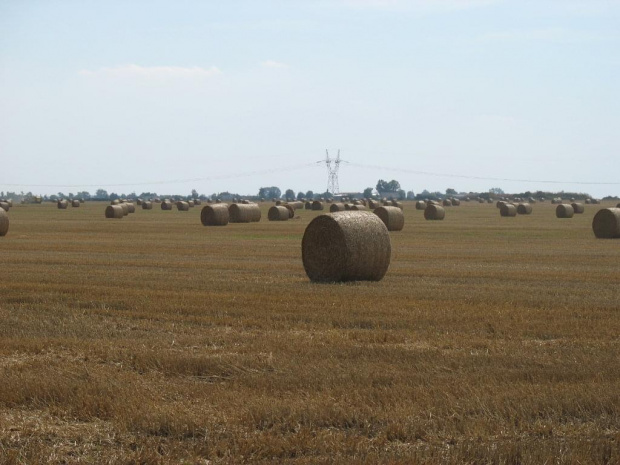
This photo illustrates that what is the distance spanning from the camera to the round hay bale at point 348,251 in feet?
64.6

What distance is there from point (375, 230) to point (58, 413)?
40.3 feet

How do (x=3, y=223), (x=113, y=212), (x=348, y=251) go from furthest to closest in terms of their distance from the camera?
(x=113, y=212) → (x=3, y=223) → (x=348, y=251)

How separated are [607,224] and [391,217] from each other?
9.32m

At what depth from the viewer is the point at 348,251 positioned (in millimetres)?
19656

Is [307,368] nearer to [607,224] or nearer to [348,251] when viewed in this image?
[348,251]

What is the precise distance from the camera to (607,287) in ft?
58.8

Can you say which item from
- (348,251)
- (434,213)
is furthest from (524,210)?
(348,251)

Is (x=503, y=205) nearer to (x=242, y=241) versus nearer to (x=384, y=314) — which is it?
(x=242, y=241)

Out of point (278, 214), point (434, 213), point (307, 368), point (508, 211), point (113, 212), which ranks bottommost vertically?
point (307, 368)

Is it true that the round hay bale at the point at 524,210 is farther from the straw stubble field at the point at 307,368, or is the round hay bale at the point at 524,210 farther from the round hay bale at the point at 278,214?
the straw stubble field at the point at 307,368

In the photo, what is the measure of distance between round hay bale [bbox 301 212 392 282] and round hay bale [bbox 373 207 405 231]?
20497mm

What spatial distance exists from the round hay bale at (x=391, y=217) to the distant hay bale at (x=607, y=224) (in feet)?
28.6

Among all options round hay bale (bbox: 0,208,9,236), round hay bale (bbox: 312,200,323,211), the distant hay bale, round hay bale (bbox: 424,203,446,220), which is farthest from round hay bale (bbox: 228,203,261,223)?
round hay bale (bbox: 312,200,323,211)

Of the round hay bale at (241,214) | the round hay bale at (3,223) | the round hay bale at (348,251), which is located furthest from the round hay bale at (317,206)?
the round hay bale at (348,251)
